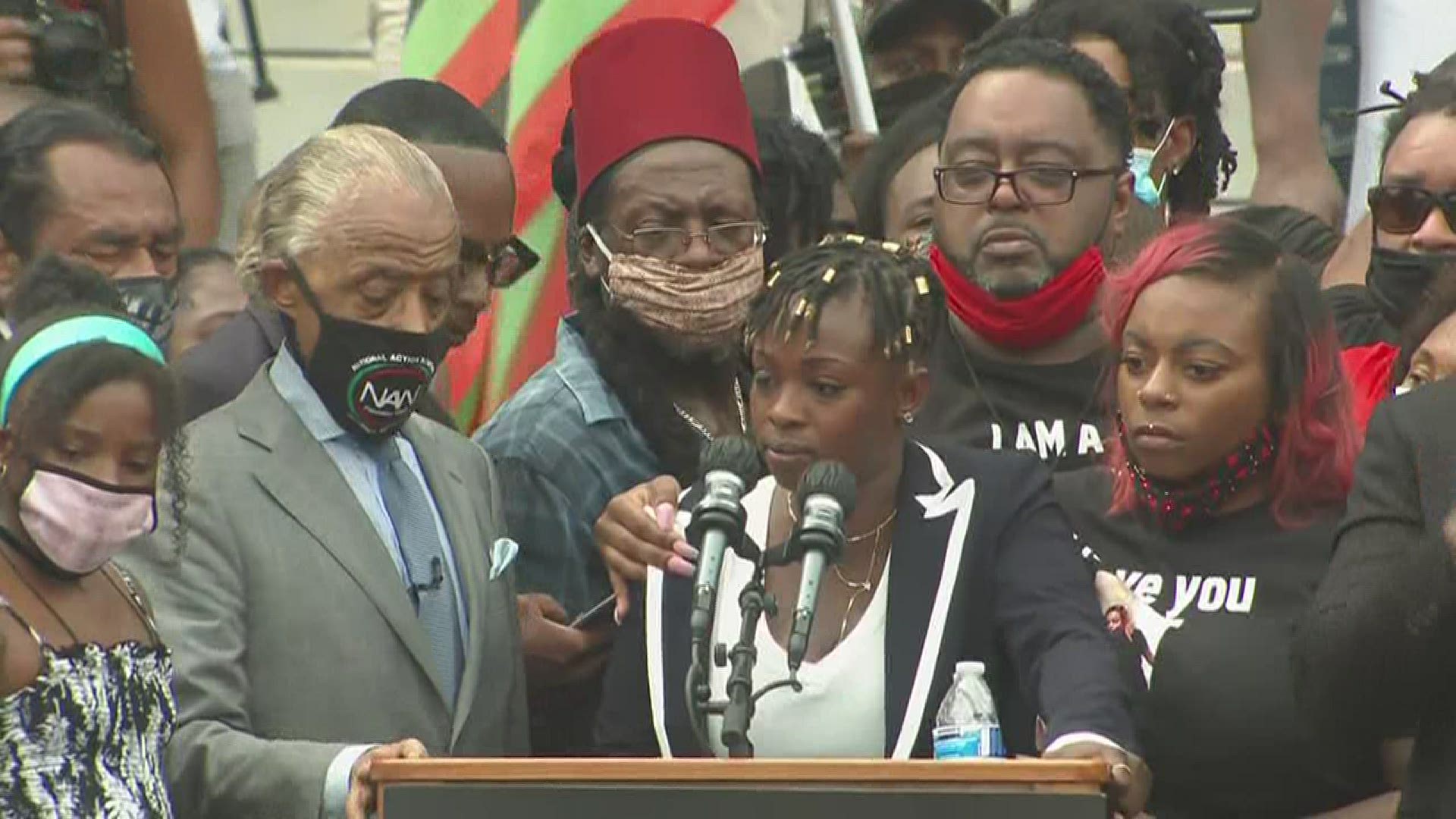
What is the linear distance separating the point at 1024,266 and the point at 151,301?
6.19 feet

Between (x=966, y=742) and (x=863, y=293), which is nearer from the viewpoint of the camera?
(x=966, y=742)

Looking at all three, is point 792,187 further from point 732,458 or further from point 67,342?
point 67,342

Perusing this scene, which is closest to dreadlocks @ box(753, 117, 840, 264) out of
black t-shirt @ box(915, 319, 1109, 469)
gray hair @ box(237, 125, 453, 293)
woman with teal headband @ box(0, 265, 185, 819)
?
black t-shirt @ box(915, 319, 1109, 469)

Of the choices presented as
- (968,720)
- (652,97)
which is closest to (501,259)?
(652,97)

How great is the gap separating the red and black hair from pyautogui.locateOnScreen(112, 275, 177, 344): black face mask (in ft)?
6.50

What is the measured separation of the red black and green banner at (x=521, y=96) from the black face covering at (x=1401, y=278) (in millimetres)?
2362

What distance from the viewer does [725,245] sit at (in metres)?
7.48

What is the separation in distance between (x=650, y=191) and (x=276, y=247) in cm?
118

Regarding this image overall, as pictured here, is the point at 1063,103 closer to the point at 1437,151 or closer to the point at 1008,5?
the point at 1437,151

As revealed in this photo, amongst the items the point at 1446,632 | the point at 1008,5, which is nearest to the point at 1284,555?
the point at 1446,632

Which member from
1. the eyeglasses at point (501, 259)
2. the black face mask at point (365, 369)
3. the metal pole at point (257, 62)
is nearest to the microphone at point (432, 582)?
the black face mask at point (365, 369)

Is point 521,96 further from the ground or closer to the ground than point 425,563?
further from the ground

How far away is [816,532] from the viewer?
556 centimetres

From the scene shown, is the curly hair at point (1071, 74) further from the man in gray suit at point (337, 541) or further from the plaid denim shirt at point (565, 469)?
the man in gray suit at point (337, 541)
